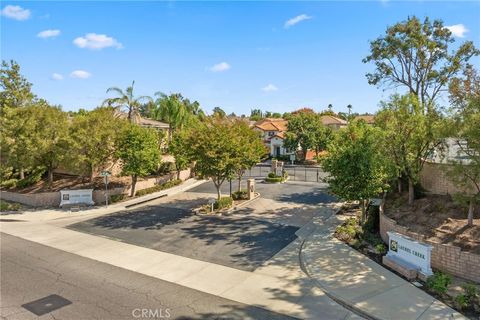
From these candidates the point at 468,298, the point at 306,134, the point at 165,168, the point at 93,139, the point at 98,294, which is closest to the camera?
the point at 468,298

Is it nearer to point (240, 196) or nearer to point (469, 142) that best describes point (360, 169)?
point (469, 142)

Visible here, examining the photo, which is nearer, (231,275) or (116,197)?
(231,275)

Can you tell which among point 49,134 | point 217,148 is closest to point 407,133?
point 217,148

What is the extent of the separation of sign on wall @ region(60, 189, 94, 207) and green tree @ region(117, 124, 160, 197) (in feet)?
9.64

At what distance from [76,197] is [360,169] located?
757 inches

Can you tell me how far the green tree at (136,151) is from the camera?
25094 mm

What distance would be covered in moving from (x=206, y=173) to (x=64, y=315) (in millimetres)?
13003

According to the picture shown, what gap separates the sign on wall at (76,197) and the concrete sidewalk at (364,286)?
54.5 feet

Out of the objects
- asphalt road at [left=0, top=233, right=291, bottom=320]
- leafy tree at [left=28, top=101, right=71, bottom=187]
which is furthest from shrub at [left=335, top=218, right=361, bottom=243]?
leafy tree at [left=28, top=101, right=71, bottom=187]

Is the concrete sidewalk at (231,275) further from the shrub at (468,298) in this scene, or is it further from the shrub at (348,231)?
the shrub at (468,298)

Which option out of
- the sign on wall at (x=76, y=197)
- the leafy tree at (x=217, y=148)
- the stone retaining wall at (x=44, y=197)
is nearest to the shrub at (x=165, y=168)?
the stone retaining wall at (x=44, y=197)

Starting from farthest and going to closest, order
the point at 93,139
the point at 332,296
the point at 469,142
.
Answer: the point at 93,139, the point at 469,142, the point at 332,296

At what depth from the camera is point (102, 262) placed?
45.2 ft

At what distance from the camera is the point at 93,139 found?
24.7 meters
